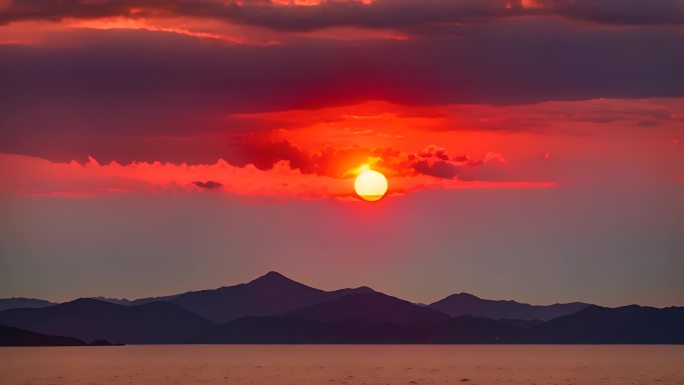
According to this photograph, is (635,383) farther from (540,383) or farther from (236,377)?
(236,377)

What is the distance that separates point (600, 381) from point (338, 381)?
41995 millimetres

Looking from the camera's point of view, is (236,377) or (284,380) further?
(236,377)

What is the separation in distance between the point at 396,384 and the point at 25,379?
61.4 meters

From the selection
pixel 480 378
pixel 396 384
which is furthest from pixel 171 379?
pixel 480 378

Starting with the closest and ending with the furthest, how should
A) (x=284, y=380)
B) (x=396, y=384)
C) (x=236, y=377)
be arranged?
(x=396, y=384)
(x=284, y=380)
(x=236, y=377)

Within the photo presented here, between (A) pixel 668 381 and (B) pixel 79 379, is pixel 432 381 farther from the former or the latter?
(B) pixel 79 379

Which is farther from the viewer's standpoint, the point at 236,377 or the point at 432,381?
the point at 236,377

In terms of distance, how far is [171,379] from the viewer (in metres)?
191

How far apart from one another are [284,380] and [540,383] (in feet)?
131

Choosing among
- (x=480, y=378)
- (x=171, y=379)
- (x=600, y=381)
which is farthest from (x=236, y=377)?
(x=600, y=381)

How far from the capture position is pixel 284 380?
7343 inches

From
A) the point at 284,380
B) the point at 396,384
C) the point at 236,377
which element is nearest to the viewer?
the point at 396,384

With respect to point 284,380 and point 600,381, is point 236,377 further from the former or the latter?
point 600,381

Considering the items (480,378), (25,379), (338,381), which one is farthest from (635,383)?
(25,379)
